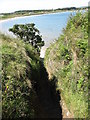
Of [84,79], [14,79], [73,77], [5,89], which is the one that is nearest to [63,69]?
[73,77]

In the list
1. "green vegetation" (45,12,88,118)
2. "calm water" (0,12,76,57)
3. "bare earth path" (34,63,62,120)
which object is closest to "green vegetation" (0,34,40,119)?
"bare earth path" (34,63,62,120)

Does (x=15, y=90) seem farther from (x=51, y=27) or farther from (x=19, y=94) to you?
(x=51, y=27)

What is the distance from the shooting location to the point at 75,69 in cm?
617

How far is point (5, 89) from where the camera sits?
5.00 m

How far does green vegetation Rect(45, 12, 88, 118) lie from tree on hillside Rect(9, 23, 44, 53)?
7.18 meters

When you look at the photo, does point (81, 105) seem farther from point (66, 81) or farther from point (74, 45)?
point (74, 45)

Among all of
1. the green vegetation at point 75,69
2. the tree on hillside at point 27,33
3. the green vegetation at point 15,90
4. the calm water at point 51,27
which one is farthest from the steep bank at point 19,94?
the tree on hillside at point 27,33

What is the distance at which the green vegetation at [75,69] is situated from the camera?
5.44 meters

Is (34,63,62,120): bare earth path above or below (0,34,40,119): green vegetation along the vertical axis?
below

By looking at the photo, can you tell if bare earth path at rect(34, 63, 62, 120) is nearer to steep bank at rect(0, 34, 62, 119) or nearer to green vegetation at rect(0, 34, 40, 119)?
steep bank at rect(0, 34, 62, 119)

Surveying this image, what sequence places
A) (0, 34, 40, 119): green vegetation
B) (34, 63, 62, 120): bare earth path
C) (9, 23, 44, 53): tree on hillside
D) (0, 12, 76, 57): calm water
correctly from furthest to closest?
(9, 23, 44, 53): tree on hillside < (0, 12, 76, 57): calm water < (34, 63, 62, 120): bare earth path < (0, 34, 40, 119): green vegetation

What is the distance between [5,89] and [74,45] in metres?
2.81

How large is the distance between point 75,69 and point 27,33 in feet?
A: 32.0

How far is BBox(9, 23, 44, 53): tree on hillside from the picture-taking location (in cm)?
1504
